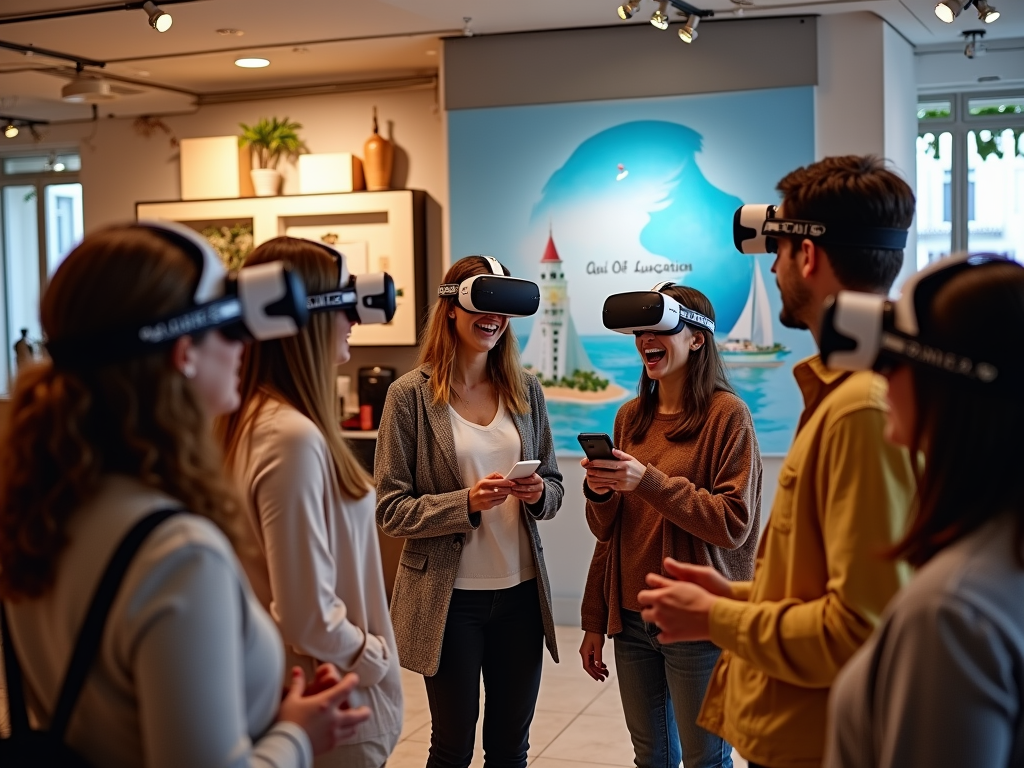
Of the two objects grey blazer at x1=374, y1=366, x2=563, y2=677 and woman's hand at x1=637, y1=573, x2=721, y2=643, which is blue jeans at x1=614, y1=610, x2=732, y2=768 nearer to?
grey blazer at x1=374, y1=366, x2=563, y2=677

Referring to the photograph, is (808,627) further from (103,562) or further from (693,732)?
(693,732)

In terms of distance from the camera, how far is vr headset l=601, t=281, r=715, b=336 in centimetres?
286

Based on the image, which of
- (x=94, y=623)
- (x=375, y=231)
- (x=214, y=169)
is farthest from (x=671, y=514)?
(x=214, y=169)

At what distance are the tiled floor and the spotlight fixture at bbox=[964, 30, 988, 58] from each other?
12.6 ft

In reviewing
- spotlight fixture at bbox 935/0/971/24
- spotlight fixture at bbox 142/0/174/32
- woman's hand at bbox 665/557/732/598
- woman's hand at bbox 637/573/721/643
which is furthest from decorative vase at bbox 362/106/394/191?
woman's hand at bbox 637/573/721/643

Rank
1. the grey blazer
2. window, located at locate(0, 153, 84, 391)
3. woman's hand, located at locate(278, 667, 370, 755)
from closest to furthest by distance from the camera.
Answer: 1. woman's hand, located at locate(278, 667, 370, 755)
2. the grey blazer
3. window, located at locate(0, 153, 84, 391)

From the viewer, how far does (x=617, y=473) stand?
2.77m

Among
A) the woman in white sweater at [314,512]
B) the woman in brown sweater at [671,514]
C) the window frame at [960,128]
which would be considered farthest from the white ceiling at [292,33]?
the woman in white sweater at [314,512]

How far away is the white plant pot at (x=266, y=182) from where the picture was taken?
6.80 metres

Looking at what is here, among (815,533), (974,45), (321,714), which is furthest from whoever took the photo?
(974,45)

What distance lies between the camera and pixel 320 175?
262 inches

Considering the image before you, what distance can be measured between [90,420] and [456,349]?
188 centimetres

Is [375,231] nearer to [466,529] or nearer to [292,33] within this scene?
[292,33]

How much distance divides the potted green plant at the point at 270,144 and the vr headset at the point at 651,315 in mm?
4381
